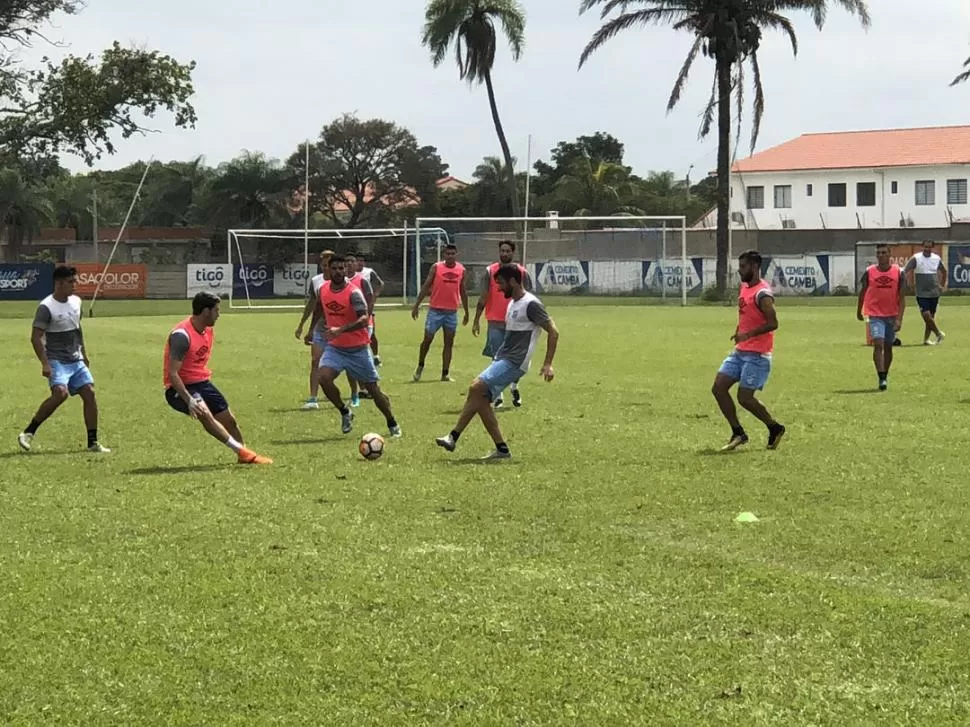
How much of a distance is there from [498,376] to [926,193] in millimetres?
69154

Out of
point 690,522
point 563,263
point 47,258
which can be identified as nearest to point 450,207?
point 47,258

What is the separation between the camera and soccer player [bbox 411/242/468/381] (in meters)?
18.8

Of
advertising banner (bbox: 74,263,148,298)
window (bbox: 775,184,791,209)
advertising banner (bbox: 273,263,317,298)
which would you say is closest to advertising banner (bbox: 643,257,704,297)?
advertising banner (bbox: 273,263,317,298)

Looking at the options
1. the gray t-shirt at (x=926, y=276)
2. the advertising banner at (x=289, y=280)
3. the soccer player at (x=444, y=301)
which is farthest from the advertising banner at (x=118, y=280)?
the soccer player at (x=444, y=301)

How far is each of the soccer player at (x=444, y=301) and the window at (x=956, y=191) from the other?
62.2 m

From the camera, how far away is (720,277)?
159 ft

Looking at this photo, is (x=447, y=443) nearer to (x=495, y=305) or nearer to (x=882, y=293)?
(x=495, y=305)

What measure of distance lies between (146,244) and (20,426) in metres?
66.2

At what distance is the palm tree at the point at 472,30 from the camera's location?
61438mm

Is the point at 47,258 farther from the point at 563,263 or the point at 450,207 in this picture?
the point at 563,263

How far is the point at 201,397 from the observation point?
37.6 ft

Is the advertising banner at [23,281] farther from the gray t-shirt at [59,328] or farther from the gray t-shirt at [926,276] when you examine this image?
the gray t-shirt at [59,328]

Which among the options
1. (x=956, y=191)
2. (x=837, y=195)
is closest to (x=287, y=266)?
(x=837, y=195)

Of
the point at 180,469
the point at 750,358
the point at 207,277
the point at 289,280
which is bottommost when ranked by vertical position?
the point at 180,469
